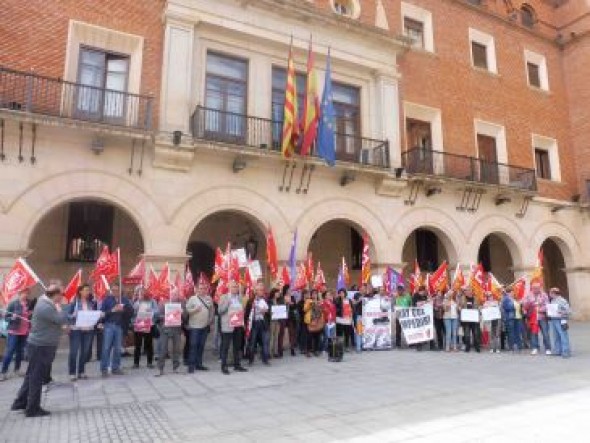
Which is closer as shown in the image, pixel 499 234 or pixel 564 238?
pixel 499 234

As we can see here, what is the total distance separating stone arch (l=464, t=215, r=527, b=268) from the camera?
685 inches

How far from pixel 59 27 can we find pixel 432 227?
1269 cm

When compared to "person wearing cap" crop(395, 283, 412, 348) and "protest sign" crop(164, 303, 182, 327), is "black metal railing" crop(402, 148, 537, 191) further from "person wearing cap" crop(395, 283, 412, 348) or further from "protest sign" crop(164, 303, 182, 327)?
"protest sign" crop(164, 303, 182, 327)

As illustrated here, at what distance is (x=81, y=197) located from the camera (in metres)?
11.7

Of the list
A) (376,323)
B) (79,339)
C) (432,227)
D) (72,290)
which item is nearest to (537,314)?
(376,323)

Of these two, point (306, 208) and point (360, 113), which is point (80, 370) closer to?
point (306, 208)

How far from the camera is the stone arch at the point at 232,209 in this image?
41.5ft

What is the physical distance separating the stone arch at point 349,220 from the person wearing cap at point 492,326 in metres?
3.45

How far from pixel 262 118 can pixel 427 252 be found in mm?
9310

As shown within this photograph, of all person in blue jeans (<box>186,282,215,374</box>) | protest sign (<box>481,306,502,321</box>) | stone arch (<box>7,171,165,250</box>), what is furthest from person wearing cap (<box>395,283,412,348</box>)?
stone arch (<box>7,171,165,250</box>)

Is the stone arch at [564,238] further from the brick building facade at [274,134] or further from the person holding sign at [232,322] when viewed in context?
the person holding sign at [232,322]

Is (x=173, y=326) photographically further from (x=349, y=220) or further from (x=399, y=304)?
(x=349, y=220)

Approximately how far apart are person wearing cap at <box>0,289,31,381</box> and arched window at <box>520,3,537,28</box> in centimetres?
2316

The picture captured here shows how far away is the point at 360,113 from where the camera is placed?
1653 cm
